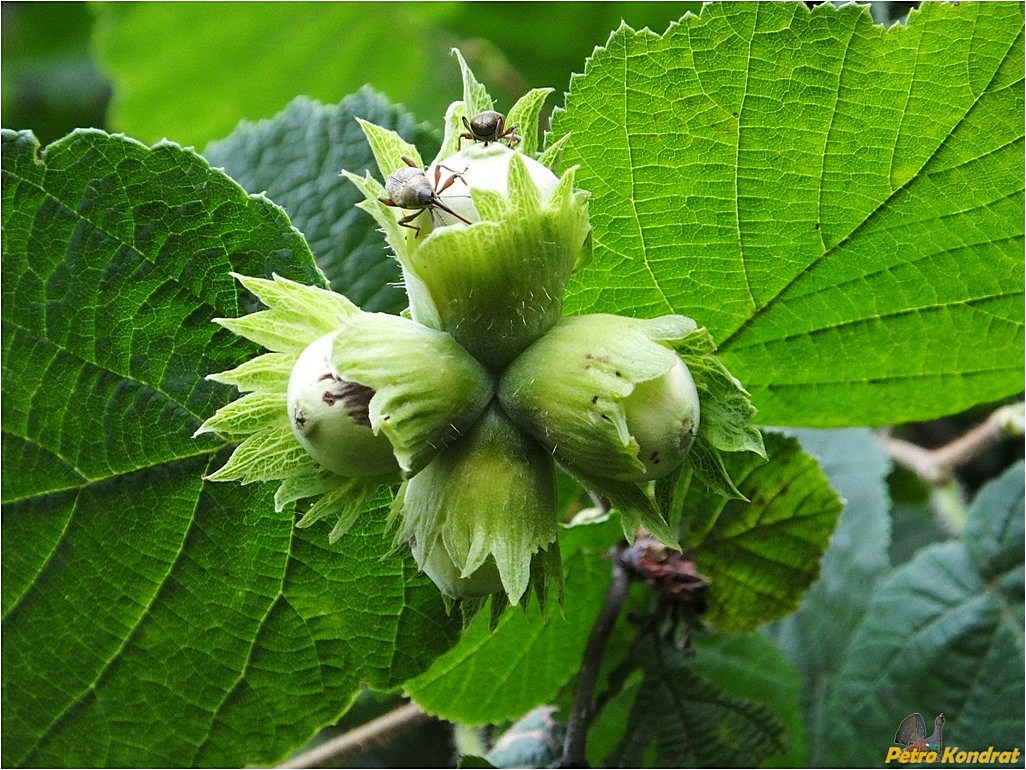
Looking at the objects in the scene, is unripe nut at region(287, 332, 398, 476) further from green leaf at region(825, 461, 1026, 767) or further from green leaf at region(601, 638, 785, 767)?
green leaf at region(825, 461, 1026, 767)

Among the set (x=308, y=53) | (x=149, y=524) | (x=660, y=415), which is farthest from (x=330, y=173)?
(x=308, y=53)

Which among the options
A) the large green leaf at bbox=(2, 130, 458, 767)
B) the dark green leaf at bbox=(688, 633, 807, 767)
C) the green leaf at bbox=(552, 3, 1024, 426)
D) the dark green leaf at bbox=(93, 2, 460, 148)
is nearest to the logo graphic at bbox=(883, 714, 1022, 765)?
the dark green leaf at bbox=(688, 633, 807, 767)

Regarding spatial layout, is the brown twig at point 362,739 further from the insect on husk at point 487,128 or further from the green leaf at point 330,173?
the insect on husk at point 487,128

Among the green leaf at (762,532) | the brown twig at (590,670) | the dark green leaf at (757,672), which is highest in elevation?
the green leaf at (762,532)

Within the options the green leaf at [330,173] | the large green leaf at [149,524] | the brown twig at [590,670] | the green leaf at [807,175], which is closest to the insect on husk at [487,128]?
the green leaf at [807,175]

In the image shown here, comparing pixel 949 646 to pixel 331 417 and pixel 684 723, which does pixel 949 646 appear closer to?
pixel 684 723

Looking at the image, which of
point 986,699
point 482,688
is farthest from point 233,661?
point 986,699

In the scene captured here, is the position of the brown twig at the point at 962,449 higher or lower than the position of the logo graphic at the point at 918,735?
higher
